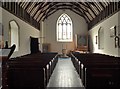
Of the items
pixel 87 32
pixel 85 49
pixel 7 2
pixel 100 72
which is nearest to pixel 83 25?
pixel 87 32

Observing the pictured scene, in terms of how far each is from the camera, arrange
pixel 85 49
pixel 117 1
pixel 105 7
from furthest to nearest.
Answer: pixel 85 49 < pixel 105 7 < pixel 117 1

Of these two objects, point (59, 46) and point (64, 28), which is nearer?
point (59, 46)

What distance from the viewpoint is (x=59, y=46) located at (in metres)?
21.8

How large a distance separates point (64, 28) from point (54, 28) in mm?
1118

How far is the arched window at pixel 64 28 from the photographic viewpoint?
22.2 m

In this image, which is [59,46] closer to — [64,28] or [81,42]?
[64,28]

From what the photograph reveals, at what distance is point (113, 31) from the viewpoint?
11.1 m

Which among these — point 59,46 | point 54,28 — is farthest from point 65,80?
point 54,28

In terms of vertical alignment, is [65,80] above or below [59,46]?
below

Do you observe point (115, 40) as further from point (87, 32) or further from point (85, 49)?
point (87, 32)

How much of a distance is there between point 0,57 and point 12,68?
7.27ft

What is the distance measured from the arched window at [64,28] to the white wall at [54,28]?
0.45 m

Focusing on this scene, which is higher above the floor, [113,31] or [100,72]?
[113,31]

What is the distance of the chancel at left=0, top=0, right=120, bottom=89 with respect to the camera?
15.7ft
